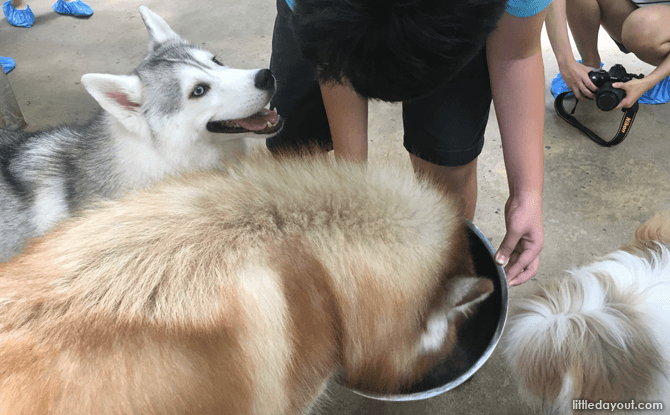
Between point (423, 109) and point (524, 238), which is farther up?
point (423, 109)

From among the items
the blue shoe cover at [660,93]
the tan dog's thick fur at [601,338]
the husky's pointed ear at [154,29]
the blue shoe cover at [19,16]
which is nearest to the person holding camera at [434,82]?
the tan dog's thick fur at [601,338]

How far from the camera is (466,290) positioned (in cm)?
70

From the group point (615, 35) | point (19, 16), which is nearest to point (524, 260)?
point (615, 35)

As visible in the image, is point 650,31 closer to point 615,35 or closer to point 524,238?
point 615,35

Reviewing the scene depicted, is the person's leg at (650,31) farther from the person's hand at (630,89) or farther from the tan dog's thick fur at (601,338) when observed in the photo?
the tan dog's thick fur at (601,338)

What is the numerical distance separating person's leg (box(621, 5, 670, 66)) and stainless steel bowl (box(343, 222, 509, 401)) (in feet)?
5.77

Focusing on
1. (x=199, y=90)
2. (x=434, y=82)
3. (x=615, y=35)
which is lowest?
(x=615, y=35)

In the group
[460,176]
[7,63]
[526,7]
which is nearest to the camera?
[526,7]

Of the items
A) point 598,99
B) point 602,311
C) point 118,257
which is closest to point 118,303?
point 118,257

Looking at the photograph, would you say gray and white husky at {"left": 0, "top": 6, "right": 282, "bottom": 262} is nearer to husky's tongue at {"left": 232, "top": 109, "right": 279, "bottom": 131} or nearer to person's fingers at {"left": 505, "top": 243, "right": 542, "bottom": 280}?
husky's tongue at {"left": 232, "top": 109, "right": 279, "bottom": 131}

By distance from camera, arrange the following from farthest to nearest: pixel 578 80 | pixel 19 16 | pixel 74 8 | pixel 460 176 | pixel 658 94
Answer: pixel 74 8, pixel 19 16, pixel 658 94, pixel 578 80, pixel 460 176

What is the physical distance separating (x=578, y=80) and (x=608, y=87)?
15cm

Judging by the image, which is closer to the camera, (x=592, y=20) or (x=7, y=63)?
(x=592, y=20)

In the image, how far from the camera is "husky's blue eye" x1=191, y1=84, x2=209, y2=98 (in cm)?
128
